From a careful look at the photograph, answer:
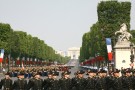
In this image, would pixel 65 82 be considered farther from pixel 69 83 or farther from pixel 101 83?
pixel 101 83

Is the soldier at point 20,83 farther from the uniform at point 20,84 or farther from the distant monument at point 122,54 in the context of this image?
the distant monument at point 122,54

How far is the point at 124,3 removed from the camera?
70.9m

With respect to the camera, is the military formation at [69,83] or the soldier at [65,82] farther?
the soldier at [65,82]

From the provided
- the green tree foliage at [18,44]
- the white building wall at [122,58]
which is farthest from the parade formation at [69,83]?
the green tree foliage at [18,44]

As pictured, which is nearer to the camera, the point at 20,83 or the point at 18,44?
the point at 20,83

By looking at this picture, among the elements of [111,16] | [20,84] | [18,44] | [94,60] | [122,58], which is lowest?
[20,84]

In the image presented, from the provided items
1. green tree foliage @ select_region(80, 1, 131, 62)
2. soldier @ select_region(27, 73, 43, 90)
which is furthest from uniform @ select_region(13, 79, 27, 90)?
green tree foliage @ select_region(80, 1, 131, 62)

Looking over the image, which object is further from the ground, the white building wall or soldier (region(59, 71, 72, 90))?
the white building wall

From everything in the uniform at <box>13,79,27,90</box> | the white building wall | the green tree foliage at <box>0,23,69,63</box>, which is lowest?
the uniform at <box>13,79,27,90</box>

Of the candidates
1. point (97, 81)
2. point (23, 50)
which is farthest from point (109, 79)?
point (23, 50)

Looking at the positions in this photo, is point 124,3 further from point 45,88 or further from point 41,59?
point 41,59

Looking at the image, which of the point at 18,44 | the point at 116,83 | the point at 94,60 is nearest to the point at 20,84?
the point at 116,83

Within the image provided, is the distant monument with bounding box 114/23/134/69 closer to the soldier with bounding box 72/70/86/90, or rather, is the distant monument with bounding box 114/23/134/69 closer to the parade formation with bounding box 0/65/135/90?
the parade formation with bounding box 0/65/135/90

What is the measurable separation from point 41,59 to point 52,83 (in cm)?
14545
